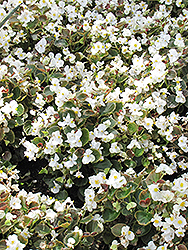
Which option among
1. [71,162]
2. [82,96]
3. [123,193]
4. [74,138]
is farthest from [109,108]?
[123,193]

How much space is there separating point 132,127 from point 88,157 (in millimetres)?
334

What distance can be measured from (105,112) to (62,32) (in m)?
0.90

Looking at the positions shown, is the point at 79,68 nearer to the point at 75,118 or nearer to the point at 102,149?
the point at 75,118

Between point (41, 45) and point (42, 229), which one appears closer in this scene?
point (42, 229)

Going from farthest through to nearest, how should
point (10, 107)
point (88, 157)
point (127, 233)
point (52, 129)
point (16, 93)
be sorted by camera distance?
point (16, 93), point (10, 107), point (52, 129), point (88, 157), point (127, 233)

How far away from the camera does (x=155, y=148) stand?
1.86m

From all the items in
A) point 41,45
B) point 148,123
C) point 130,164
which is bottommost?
point 130,164

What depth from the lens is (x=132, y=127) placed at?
1801 millimetres

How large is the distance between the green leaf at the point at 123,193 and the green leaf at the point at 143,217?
0.33 feet

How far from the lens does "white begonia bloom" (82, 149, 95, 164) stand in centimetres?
164

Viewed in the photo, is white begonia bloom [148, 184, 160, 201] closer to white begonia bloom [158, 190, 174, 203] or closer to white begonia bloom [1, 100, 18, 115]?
white begonia bloom [158, 190, 174, 203]

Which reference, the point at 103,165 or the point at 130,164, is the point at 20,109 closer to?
the point at 103,165

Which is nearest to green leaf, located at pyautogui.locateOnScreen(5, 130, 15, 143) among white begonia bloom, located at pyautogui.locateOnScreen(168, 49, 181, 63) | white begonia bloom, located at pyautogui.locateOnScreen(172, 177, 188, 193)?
white begonia bloom, located at pyautogui.locateOnScreen(172, 177, 188, 193)

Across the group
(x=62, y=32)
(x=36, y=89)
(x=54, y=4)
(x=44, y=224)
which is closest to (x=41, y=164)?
(x=36, y=89)
